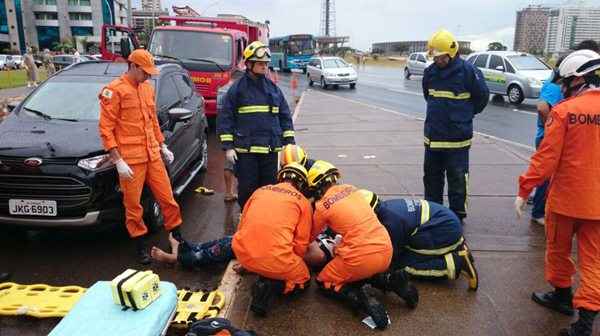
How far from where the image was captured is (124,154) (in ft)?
13.6

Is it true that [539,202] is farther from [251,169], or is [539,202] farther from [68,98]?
[68,98]

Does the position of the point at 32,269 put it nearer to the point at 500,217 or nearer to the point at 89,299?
the point at 89,299

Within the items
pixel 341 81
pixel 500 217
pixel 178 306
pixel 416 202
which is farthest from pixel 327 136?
pixel 341 81

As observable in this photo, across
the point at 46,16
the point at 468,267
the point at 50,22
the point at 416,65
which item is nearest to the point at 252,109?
the point at 468,267

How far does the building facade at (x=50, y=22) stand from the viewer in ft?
263

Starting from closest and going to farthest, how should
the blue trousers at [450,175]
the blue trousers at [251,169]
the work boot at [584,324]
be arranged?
the work boot at [584,324] → the blue trousers at [251,169] → the blue trousers at [450,175]

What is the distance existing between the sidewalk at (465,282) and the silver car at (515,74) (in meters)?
8.14

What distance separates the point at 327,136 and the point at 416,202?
6.62 meters

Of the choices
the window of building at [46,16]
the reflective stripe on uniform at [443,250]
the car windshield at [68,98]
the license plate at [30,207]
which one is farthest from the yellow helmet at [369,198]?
the window of building at [46,16]

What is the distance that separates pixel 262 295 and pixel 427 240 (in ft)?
4.63

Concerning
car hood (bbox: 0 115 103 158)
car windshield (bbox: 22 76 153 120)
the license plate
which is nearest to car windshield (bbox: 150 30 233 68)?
car windshield (bbox: 22 76 153 120)

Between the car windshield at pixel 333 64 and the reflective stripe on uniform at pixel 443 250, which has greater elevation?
the car windshield at pixel 333 64

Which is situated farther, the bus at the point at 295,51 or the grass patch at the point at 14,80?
the bus at the point at 295,51

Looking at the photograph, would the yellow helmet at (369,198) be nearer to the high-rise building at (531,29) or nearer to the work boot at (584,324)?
the work boot at (584,324)
